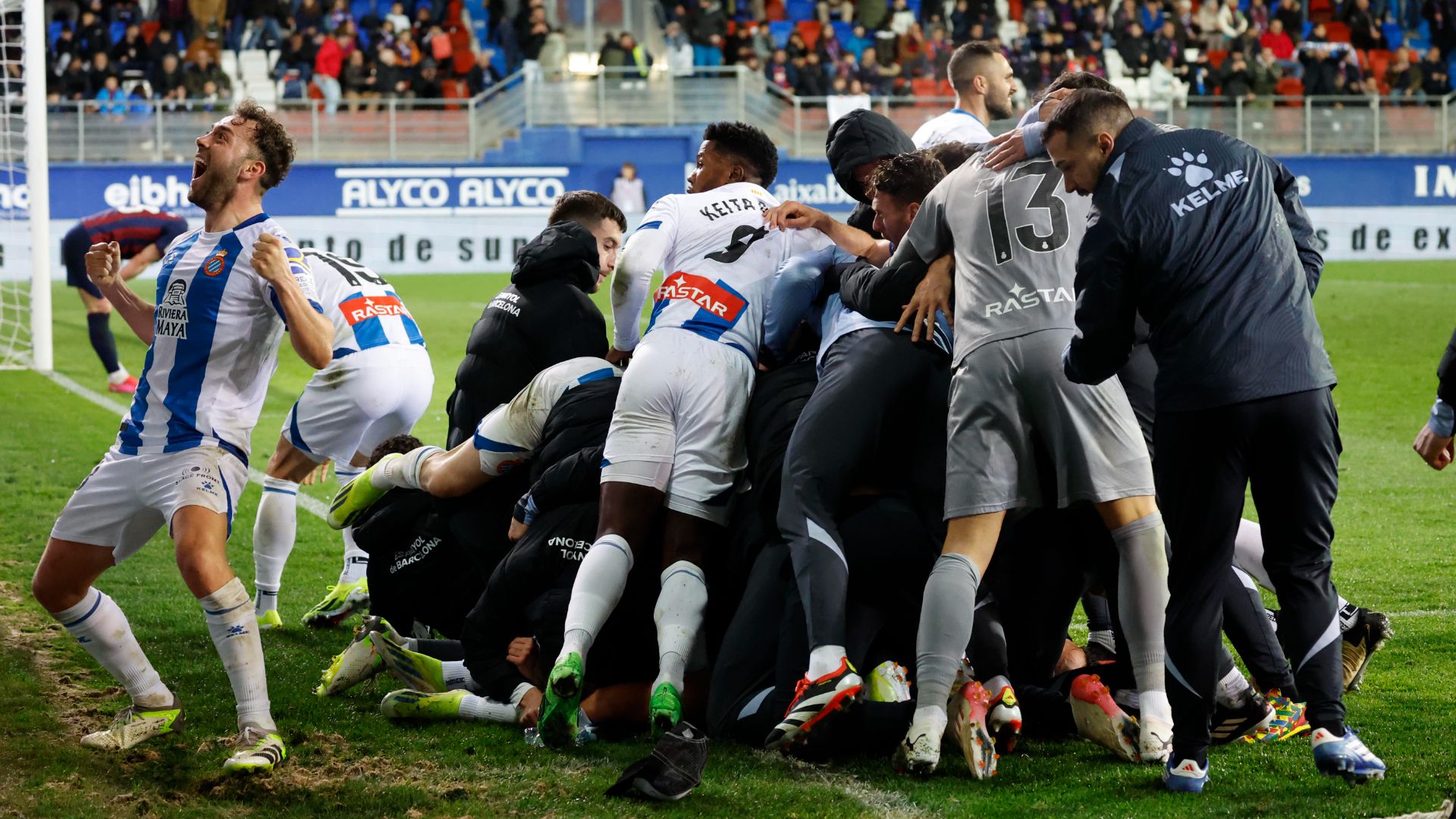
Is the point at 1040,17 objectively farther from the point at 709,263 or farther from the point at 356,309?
the point at 709,263

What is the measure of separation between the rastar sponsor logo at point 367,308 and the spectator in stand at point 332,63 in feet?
62.3

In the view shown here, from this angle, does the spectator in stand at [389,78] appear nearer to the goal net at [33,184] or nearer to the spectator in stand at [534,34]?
the spectator in stand at [534,34]

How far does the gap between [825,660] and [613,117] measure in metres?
20.5

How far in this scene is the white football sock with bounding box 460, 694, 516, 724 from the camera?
4855mm

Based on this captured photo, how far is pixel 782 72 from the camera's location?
2588 cm

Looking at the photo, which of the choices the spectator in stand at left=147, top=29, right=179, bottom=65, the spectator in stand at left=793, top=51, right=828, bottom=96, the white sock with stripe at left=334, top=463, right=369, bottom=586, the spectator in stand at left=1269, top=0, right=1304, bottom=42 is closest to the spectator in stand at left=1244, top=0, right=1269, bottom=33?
the spectator in stand at left=1269, top=0, right=1304, bottom=42

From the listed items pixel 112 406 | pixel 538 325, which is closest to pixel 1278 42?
pixel 112 406

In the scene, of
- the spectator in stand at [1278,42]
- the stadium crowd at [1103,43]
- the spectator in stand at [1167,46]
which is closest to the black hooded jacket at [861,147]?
the stadium crowd at [1103,43]

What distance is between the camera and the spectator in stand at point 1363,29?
28531 mm

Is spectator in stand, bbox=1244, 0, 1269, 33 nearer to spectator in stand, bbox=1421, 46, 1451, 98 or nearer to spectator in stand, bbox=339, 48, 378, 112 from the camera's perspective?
spectator in stand, bbox=1421, 46, 1451, 98

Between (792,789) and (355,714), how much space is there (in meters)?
1.70

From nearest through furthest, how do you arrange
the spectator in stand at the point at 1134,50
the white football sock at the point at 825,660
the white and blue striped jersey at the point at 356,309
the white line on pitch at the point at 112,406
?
the white football sock at the point at 825,660
the white and blue striped jersey at the point at 356,309
the white line on pitch at the point at 112,406
the spectator in stand at the point at 1134,50

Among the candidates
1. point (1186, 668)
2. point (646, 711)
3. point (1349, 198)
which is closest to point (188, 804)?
point (646, 711)

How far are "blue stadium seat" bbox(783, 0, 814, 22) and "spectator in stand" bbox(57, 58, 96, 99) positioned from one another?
1306 centimetres
